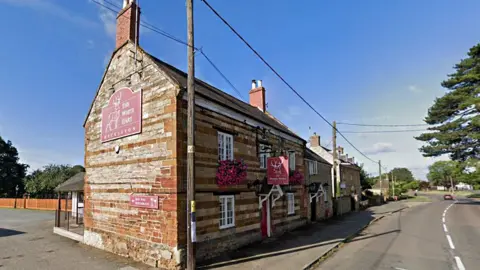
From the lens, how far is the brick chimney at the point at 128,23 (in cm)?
1283

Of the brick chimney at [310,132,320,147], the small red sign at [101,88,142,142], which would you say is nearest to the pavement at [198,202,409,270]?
the small red sign at [101,88,142,142]

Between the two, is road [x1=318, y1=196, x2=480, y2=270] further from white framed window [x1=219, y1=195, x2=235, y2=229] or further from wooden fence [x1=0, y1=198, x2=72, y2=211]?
wooden fence [x1=0, y1=198, x2=72, y2=211]

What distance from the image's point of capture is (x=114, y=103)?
12.8 m

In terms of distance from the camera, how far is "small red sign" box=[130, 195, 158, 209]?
10106 mm

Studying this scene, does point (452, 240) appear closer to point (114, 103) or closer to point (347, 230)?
point (347, 230)

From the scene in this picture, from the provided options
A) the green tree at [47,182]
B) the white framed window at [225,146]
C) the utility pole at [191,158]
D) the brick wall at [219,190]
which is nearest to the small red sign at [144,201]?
the brick wall at [219,190]

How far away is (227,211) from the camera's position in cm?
1215

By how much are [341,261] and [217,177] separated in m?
5.57

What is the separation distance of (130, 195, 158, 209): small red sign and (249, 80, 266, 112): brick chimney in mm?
14621

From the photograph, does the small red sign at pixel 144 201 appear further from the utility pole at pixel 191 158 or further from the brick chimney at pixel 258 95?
the brick chimney at pixel 258 95

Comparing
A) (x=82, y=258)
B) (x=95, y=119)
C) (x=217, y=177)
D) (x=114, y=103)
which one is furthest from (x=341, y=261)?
(x=95, y=119)

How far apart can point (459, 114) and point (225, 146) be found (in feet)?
119

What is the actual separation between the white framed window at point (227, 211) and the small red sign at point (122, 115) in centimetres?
446

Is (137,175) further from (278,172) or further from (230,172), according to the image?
(278,172)
